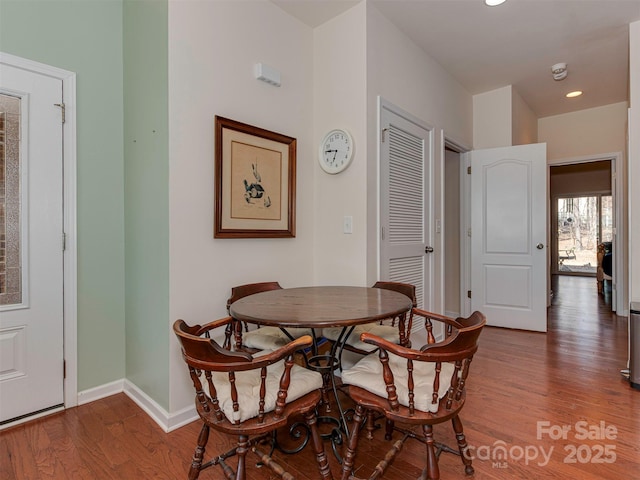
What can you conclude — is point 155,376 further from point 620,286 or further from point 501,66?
point 620,286

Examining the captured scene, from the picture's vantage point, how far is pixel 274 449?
1.79m

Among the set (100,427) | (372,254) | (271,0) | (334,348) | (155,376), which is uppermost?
(271,0)

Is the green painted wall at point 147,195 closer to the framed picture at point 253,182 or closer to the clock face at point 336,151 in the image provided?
the framed picture at point 253,182

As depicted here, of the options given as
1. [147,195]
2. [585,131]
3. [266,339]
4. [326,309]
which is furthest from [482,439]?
[585,131]

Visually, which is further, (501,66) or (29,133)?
(501,66)

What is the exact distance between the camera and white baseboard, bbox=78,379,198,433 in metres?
2.04

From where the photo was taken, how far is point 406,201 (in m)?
3.07

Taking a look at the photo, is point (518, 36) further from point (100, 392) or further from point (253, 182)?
point (100, 392)

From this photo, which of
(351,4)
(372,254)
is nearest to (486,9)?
(351,4)

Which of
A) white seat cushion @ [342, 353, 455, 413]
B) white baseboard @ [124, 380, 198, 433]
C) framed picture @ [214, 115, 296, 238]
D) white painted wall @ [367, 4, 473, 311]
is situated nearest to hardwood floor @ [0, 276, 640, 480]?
white baseboard @ [124, 380, 198, 433]

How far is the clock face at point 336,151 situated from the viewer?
2652 mm

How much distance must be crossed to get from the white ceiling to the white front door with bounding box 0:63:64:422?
1.81m

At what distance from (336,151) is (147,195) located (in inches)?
55.1

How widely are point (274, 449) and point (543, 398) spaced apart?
1.85 metres
